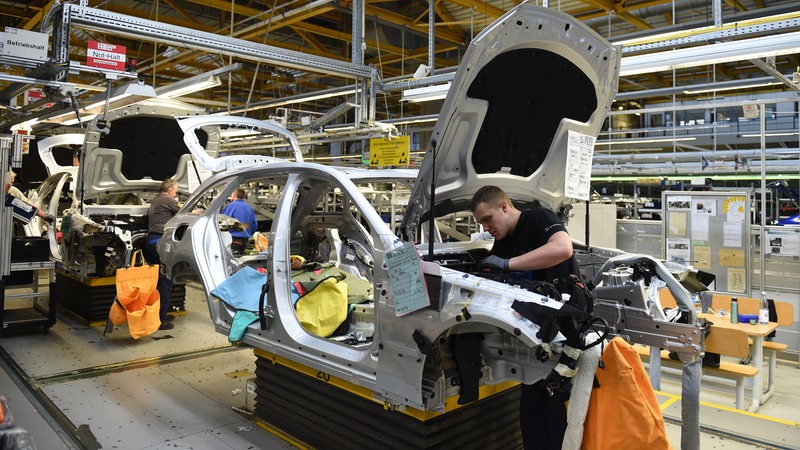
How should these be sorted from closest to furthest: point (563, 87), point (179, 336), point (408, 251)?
point (408, 251)
point (563, 87)
point (179, 336)

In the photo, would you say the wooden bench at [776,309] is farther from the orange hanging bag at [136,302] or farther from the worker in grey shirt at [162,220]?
the worker in grey shirt at [162,220]

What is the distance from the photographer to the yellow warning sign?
6.51m

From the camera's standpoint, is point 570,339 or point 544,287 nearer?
point 570,339

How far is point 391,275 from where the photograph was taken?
2525 mm

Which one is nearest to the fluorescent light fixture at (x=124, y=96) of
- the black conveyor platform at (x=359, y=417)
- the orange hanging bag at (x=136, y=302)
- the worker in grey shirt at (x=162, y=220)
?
the worker in grey shirt at (x=162, y=220)

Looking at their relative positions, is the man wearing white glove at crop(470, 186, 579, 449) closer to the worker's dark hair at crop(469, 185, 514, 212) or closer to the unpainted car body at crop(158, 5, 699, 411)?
the worker's dark hair at crop(469, 185, 514, 212)

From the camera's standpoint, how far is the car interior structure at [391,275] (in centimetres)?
243

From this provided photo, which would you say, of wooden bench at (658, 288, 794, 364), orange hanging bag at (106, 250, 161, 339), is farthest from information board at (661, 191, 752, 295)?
orange hanging bag at (106, 250, 161, 339)

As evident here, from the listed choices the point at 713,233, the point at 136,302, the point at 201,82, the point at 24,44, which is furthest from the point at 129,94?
the point at 713,233

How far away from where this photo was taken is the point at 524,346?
7.50ft

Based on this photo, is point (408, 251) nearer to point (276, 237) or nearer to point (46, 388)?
point (276, 237)

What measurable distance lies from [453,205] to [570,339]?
119 centimetres

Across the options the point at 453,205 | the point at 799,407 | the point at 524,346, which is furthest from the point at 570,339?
the point at 799,407

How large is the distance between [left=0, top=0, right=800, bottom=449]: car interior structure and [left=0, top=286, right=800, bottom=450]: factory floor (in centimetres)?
3
